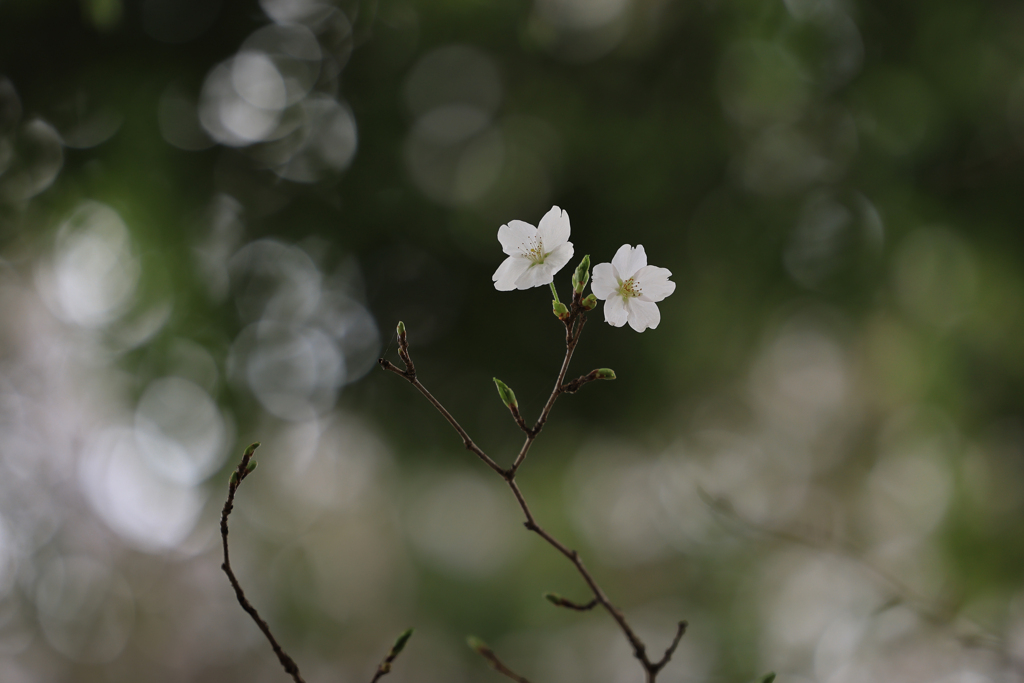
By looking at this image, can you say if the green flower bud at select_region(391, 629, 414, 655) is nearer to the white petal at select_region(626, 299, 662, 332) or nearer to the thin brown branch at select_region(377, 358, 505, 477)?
the thin brown branch at select_region(377, 358, 505, 477)

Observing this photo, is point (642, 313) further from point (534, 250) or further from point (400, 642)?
point (400, 642)

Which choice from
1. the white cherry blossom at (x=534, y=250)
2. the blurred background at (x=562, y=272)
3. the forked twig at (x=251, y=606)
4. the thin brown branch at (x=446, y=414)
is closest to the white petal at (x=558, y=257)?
the white cherry blossom at (x=534, y=250)

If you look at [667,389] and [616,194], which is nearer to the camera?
[616,194]

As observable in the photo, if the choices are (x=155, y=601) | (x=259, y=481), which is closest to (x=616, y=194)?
(x=259, y=481)

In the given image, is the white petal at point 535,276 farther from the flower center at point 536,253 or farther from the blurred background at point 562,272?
the blurred background at point 562,272

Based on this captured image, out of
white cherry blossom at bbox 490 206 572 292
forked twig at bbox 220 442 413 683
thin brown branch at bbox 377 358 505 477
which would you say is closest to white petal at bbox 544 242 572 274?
white cherry blossom at bbox 490 206 572 292

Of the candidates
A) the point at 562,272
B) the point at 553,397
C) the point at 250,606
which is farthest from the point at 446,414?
the point at 562,272

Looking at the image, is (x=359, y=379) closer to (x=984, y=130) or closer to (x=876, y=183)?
(x=876, y=183)
